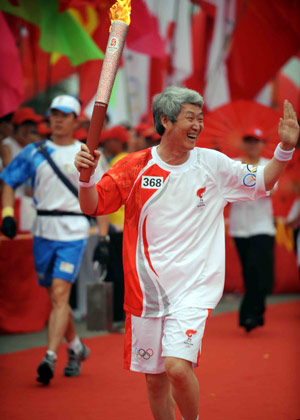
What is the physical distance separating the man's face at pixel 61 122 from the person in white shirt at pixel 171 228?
2.07 meters

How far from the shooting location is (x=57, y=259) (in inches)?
225

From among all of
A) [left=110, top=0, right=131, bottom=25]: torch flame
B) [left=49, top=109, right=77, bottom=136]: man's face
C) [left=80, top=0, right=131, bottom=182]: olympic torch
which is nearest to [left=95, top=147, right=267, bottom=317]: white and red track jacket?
[left=80, top=0, right=131, bottom=182]: olympic torch

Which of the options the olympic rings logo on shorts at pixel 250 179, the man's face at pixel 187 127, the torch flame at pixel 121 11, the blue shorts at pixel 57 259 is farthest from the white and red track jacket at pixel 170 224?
the blue shorts at pixel 57 259

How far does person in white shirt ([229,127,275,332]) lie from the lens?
25.1ft

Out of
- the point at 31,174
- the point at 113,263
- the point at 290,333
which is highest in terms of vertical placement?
the point at 31,174

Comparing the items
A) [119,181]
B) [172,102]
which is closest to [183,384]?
[119,181]

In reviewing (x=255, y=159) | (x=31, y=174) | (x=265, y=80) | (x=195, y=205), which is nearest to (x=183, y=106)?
(x=195, y=205)

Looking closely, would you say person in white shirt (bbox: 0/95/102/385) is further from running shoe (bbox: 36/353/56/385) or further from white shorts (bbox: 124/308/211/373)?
white shorts (bbox: 124/308/211/373)

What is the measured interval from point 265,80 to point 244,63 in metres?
0.44

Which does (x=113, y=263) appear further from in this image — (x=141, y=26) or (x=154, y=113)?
(x=154, y=113)

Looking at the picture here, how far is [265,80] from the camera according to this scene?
490 inches

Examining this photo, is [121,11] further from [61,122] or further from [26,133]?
[26,133]

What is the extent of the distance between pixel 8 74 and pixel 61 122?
5.89 ft

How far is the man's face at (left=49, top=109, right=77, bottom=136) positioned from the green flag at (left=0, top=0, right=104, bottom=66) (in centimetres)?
215
